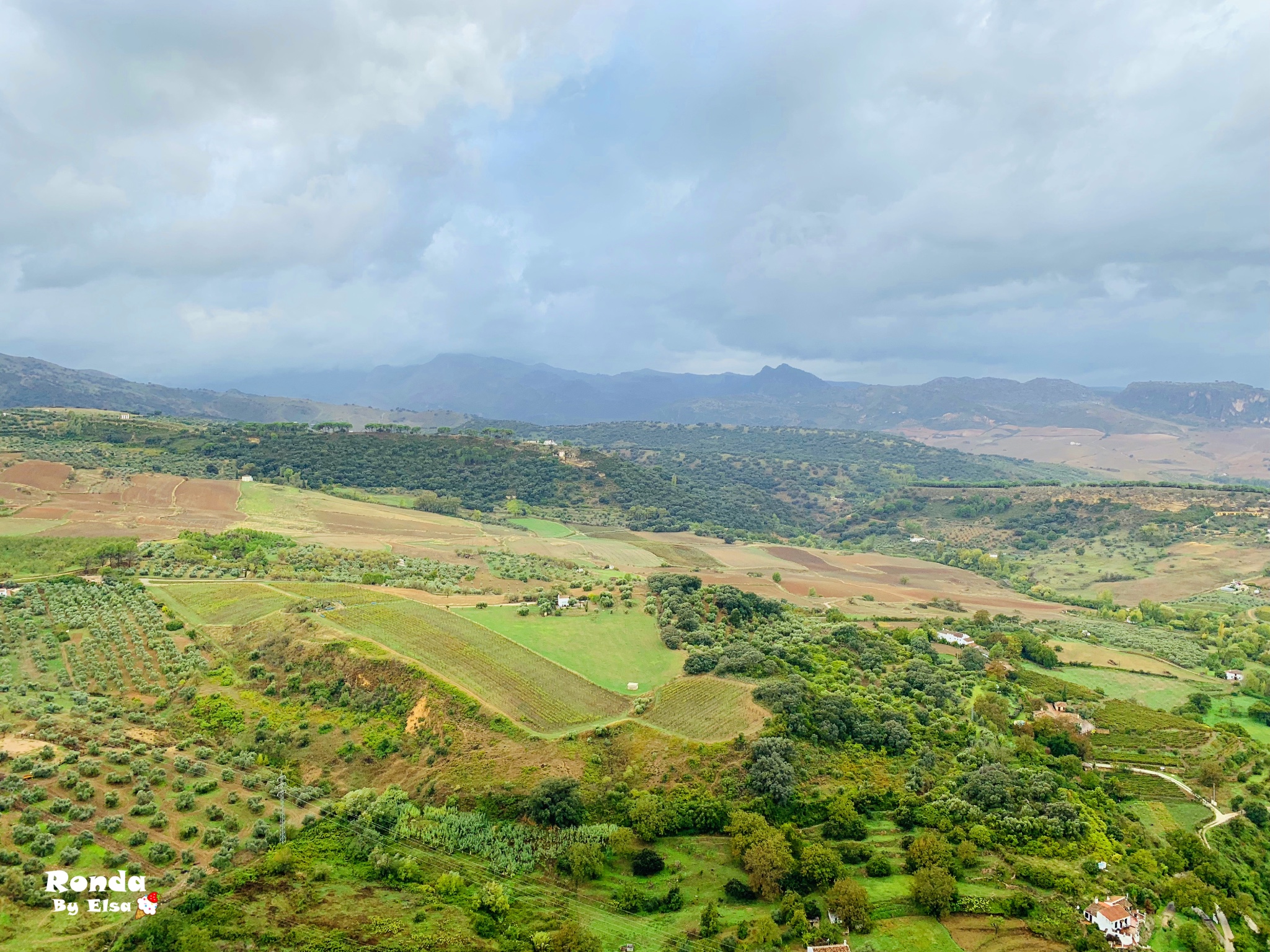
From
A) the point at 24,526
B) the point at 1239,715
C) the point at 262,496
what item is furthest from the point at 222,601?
the point at 1239,715

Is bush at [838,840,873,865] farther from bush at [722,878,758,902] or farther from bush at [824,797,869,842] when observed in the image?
bush at [722,878,758,902]

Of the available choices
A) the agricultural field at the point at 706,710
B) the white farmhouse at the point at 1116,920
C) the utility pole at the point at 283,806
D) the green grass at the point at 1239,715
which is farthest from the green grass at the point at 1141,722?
the utility pole at the point at 283,806

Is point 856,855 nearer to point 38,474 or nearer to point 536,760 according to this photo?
point 536,760

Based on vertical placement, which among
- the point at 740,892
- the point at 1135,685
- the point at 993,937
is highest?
the point at 1135,685

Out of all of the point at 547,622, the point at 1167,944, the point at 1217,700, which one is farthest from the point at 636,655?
the point at 1217,700

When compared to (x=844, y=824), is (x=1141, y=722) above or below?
above

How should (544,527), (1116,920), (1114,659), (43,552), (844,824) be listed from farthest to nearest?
(544,527) → (43,552) → (1114,659) → (844,824) → (1116,920)

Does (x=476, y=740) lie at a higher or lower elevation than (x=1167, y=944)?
higher

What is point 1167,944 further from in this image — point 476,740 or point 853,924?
point 476,740
